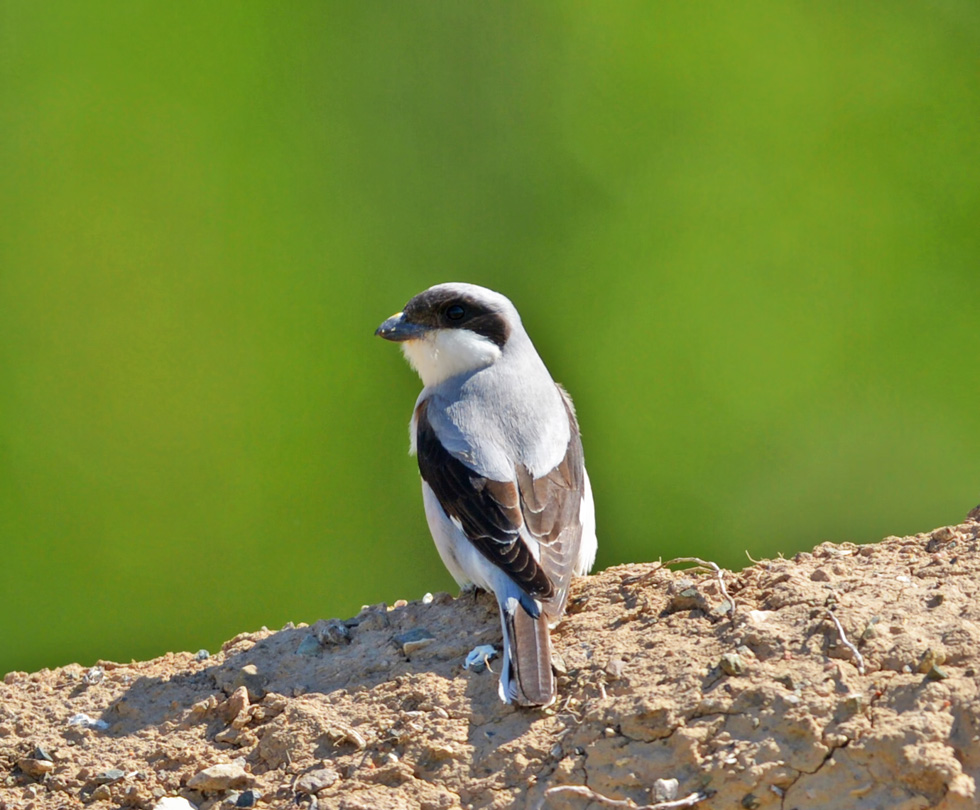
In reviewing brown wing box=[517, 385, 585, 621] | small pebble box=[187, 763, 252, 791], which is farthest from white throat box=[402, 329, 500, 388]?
small pebble box=[187, 763, 252, 791]

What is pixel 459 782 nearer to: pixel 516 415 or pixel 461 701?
pixel 461 701

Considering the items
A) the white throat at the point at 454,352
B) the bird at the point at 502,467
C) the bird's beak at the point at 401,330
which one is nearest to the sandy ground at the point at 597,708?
the bird at the point at 502,467

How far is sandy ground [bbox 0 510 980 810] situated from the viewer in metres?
2.91

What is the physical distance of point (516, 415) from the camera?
452cm

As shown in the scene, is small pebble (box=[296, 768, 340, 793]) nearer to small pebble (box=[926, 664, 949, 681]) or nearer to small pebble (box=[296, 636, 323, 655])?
small pebble (box=[296, 636, 323, 655])

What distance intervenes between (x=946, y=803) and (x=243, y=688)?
78.5 inches

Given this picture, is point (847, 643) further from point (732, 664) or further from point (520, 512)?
point (520, 512)

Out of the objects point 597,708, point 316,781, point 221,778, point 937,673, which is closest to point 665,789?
point 597,708

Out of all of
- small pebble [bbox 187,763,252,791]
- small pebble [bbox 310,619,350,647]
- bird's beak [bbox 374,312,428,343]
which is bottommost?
small pebble [bbox 187,763,252,791]

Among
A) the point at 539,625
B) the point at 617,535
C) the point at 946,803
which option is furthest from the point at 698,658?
the point at 617,535

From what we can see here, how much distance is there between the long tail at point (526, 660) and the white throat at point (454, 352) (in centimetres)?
138

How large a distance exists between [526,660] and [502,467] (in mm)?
973

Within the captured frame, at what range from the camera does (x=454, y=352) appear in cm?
488

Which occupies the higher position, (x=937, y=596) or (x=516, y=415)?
(x=516, y=415)
